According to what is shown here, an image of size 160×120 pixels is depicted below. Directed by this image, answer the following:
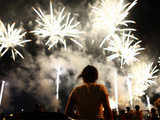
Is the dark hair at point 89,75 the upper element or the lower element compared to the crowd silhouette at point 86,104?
upper

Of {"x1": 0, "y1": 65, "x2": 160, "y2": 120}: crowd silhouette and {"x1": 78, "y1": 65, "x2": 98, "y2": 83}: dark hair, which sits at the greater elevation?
{"x1": 78, "y1": 65, "x2": 98, "y2": 83}: dark hair

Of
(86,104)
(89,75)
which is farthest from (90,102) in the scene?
(89,75)

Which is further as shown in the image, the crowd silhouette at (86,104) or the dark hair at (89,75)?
the dark hair at (89,75)

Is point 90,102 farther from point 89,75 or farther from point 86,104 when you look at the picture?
point 89,75

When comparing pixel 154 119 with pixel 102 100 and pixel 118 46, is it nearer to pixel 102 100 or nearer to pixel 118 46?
pixel 102 100

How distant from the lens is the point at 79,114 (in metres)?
2.64

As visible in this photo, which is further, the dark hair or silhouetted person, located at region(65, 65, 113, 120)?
the dark hair

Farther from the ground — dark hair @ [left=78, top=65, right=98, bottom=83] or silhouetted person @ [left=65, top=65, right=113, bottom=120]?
dark hair @ [left=78, top=65, right=98, bottom=83]

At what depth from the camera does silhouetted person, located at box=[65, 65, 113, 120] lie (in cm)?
254

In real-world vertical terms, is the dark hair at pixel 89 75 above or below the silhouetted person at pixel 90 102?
above

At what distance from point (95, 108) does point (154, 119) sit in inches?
219

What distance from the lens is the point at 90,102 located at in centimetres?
258

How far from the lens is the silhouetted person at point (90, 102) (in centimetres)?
254

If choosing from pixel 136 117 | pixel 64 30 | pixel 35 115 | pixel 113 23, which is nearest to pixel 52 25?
pixel 64 30
